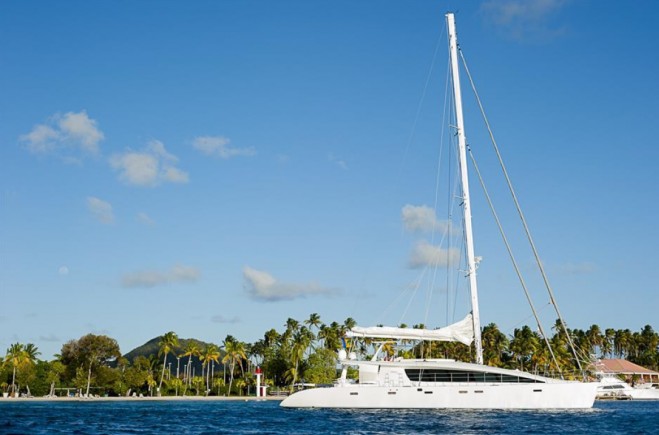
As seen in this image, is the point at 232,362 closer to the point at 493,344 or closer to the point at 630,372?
the point at 493,344

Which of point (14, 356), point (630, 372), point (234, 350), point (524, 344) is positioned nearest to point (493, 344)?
point (524, 344)

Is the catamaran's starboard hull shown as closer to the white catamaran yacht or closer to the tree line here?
the white catamaran yacht

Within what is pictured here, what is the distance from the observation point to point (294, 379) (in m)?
95.9

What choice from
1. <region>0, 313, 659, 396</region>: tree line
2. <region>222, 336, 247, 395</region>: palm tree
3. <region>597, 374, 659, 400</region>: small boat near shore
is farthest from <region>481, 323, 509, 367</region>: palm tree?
<region>222, 336, 247, 395</region>: palm tree

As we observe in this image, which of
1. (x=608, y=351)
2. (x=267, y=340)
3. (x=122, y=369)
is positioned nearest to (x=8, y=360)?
(x=122, y=369)

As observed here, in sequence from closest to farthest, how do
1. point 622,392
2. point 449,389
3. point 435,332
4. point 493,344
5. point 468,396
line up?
point 468,396 → point 449,389 → point 435,332 → point 622,392 → point 493,344

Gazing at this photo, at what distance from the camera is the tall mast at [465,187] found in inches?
1462

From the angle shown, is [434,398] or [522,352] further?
[522,352]

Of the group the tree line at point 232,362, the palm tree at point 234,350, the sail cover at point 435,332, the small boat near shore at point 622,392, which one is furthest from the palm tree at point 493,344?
the sail cover at point 435,332

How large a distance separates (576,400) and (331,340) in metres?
76.8

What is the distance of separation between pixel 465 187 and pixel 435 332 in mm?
8388

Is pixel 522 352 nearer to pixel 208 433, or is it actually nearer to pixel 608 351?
pixel 608 351

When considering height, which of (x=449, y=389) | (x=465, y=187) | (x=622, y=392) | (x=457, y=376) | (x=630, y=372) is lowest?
(x=622, y=392)

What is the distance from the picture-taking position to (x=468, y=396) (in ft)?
116
